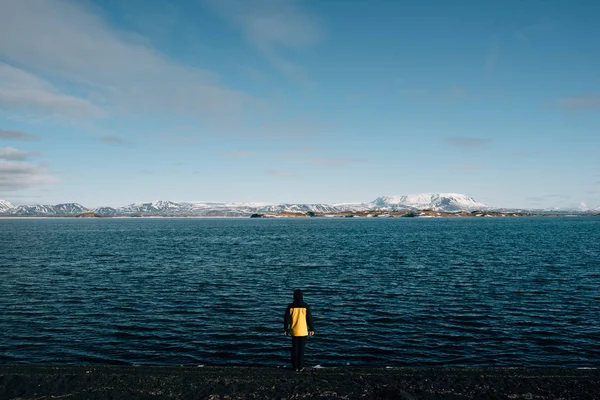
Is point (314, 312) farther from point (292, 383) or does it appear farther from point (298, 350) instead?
point (292, 383)

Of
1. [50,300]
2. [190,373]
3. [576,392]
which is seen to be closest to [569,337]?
[576,392]

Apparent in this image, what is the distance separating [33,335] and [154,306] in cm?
1001

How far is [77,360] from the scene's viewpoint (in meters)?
25.1

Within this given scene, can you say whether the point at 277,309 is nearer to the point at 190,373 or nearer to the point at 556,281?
the point at 190,373

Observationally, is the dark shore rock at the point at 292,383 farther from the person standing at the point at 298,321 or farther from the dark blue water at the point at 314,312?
the dark blue water at the point at 314,312

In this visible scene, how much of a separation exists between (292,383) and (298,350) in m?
2.05

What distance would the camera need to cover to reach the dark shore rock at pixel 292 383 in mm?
16469

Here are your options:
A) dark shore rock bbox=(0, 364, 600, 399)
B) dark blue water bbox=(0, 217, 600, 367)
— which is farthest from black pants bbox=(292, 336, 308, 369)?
dark blue water bbox=(0, 217, 600, 367)

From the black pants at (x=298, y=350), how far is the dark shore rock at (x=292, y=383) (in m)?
0.49

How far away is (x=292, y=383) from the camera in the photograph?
17.7m

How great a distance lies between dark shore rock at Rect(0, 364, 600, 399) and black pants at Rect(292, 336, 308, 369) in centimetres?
49

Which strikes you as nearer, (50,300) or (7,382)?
(7,382)

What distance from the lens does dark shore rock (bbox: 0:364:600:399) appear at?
1647 centimetres

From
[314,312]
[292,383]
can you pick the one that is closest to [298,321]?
[292,383]
